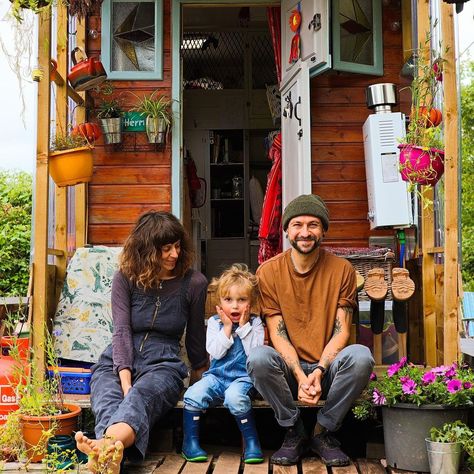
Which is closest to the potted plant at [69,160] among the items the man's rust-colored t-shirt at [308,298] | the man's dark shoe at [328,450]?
the man's rust-colored t-shirt at [308,298]

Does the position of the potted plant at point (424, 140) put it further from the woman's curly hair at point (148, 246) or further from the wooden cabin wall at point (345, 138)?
the wooden cabin wall at point (345, 138)

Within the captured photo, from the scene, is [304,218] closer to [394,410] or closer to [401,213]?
[394,410]

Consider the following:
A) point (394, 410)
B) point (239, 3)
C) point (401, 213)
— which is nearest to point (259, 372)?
point (394, 410)

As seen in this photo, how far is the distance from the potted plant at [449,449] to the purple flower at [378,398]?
0.26 m

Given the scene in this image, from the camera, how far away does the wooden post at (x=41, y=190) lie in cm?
402

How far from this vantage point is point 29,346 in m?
3.94

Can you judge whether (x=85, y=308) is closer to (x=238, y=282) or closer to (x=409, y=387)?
(x=238, y=282)

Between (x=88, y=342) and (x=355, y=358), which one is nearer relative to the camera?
(x=355, y=358)

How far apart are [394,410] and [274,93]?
13.6ft

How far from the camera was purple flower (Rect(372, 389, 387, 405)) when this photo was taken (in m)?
3.29

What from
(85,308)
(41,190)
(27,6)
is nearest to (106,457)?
(41,190)

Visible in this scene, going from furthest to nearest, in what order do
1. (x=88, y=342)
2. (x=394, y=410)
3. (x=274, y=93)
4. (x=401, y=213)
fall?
(x=274, y=93), (x=401, y=213), (x=88, y=342), (x=394, y=410)

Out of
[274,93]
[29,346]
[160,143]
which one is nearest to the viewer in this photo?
[29,346]

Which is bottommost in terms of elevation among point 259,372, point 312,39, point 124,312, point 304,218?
point 259,372
